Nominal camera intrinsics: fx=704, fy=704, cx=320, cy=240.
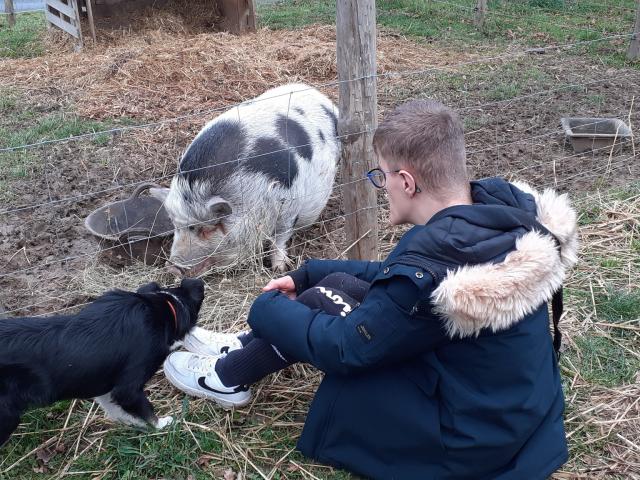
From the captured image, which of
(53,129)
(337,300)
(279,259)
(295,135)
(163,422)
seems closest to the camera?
(337,300)

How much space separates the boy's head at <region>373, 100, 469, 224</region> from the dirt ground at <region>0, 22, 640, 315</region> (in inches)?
70.3

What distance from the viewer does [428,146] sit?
2.26m

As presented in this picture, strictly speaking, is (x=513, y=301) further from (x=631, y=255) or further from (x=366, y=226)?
(x=631, y=255)

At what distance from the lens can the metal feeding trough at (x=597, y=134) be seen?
582 cm

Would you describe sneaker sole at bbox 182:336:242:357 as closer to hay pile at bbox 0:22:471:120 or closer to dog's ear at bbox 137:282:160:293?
dog's ear at bbox 137:282:160:293

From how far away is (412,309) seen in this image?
2.15m

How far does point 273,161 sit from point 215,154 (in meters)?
0.38

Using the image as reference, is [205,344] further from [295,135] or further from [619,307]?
[619,307]

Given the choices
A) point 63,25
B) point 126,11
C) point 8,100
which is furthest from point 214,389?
point 126,11

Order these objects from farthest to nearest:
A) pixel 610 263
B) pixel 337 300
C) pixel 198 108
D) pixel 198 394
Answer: pixel 198 108
pixel 610 263
pixel 198 394
pixel 337 300

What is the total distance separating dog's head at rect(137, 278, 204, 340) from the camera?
3043 mm

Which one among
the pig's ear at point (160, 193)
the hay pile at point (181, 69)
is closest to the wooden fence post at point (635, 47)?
the hay pile at point (181, 69)

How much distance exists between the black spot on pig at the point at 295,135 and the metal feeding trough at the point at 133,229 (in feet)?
3.21

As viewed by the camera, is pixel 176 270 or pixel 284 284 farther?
pixel 176 270
